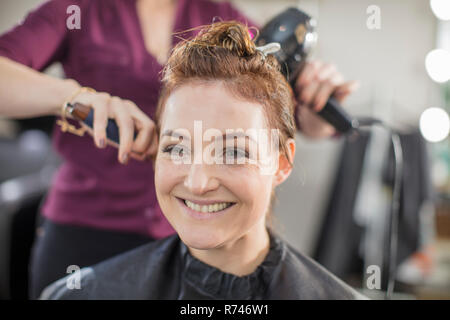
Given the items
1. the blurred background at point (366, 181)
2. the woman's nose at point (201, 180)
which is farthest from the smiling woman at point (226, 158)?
the blurred background at point (366, 181)

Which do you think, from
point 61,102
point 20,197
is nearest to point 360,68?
point 61,102

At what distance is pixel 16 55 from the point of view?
27.5 inches

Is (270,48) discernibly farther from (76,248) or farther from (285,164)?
(76,248)

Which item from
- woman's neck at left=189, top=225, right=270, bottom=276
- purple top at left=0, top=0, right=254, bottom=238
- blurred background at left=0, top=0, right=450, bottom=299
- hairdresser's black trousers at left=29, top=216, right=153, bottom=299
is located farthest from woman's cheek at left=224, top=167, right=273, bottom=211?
blurred background at left=0, top=0, right=450, bottom=299

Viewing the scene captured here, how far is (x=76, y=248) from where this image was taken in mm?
896

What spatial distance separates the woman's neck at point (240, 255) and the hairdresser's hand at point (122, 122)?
0.85ft

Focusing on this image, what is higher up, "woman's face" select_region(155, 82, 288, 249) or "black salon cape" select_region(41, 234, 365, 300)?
"woman's face" select_region(155, 82, 288, 249)

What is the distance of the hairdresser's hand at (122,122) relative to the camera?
67cm

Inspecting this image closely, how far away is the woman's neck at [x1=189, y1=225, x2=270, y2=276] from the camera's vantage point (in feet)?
2.48

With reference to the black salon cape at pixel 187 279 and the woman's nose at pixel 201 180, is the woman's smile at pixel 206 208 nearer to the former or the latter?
the woman's nose at pixel 201 180

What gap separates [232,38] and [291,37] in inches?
6.4

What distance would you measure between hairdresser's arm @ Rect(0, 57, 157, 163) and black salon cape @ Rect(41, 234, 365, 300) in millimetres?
254

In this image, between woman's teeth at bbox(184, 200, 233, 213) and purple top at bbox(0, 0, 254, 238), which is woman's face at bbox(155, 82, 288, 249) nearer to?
woman's teeth at bbox(184, 200, 233, 213)
